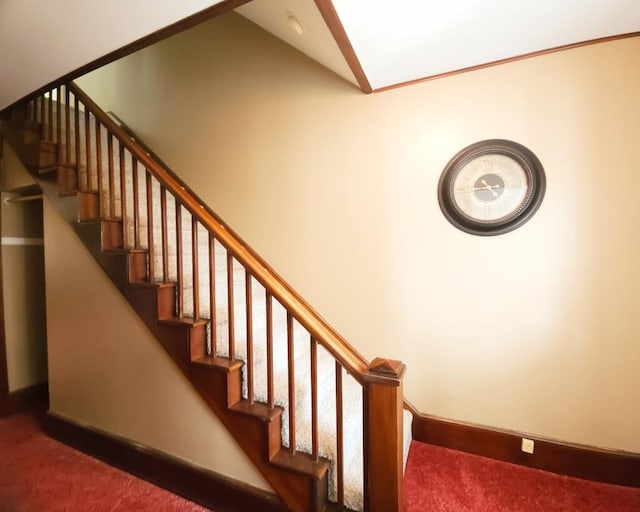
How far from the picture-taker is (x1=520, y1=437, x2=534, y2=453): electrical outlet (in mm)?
1698

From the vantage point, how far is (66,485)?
1.68 m

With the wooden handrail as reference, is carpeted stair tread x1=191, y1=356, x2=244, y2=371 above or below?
below

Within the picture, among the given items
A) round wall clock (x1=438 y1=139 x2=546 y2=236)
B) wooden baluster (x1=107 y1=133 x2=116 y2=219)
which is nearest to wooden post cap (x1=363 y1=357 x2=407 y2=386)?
round wall clock (x1=438 y1=139 x2=546 y2=236)

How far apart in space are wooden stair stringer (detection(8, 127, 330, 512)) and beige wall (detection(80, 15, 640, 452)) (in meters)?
0.88

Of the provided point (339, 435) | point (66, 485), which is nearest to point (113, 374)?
point (66, 485)

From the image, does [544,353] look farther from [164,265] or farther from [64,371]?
[64,371]

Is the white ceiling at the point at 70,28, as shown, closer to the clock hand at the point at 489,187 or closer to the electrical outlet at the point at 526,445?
the clock hand at the point at 489,187

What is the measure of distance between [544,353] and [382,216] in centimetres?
125

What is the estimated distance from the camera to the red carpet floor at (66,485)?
5.08 ft

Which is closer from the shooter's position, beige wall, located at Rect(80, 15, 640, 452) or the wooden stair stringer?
Result: the wooden stair stringer

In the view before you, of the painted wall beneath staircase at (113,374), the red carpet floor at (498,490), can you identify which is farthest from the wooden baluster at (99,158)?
the red carpet floor at (498,490)

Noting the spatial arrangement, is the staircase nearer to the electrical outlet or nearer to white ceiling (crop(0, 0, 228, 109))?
white ceiling (crop(0, 0, 228, 109))

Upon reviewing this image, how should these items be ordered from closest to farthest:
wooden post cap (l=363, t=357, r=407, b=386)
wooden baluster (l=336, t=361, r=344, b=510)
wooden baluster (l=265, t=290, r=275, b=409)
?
wooden post cap (l=363, t=357, r=407, b=386)
wooden baluster (l=336, t=361, r=344, b=510)
wooden baluster (l=265, t=290, r=275, b=409)

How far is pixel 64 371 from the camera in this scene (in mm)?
2029
